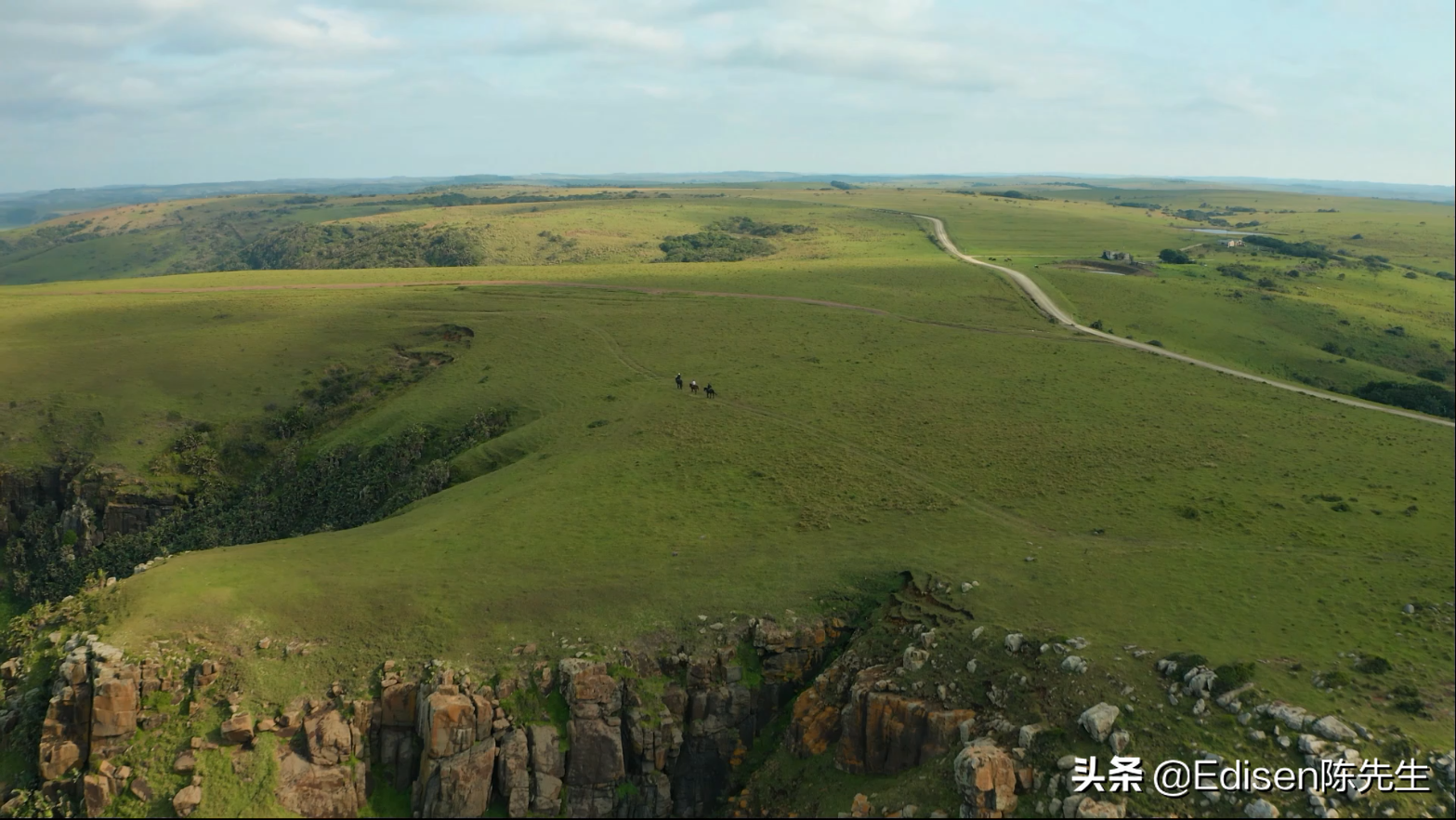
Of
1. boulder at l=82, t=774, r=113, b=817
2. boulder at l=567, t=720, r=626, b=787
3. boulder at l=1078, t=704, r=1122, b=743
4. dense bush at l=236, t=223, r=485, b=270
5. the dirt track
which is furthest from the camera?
dense bush at l=236, t=223, r=485, b=270

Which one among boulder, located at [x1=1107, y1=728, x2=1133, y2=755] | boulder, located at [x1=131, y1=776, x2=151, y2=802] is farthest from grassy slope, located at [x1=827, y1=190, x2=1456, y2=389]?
boulder, located at [x1=131, y1=776, x2=151, y2=802]

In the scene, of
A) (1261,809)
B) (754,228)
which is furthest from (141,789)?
(754,228)

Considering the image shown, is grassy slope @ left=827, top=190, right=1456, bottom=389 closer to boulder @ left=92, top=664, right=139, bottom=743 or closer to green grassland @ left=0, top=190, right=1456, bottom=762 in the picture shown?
green grassland @ left=0, top=190, right=1456, bottom=762

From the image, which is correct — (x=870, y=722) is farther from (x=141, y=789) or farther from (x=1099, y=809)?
(x=141, y=789)

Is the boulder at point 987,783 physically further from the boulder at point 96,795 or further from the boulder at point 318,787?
the boulder at point 96,795

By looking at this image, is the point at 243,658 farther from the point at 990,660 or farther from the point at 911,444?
the point at 911,444
